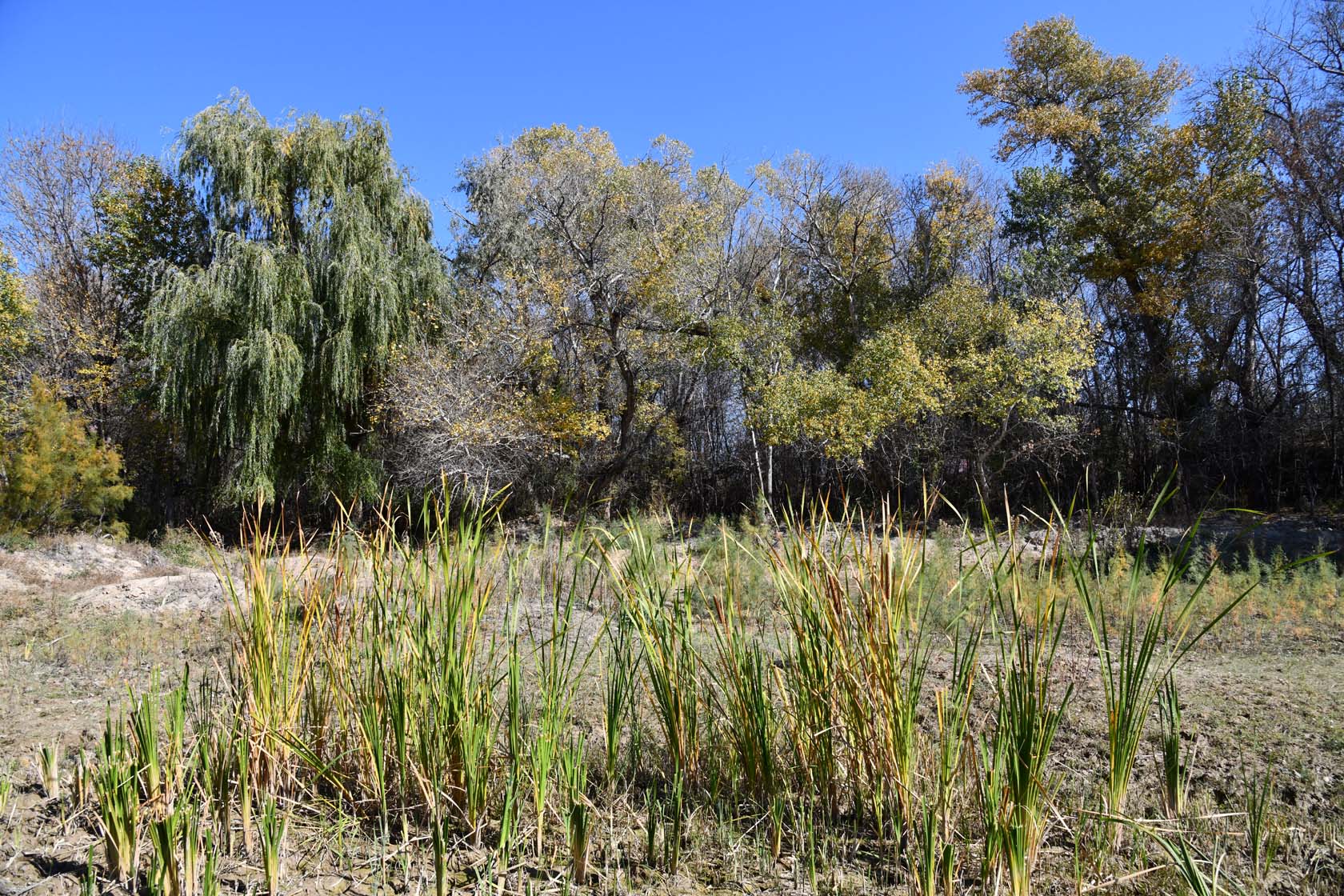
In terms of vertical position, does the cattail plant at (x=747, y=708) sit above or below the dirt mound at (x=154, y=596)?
above

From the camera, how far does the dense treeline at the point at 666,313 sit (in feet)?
43.3

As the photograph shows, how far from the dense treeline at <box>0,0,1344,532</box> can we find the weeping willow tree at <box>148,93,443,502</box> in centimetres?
6

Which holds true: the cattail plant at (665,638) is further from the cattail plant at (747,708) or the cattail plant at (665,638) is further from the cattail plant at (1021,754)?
the cattail plant at (1021,754)

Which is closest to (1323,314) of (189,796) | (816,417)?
(816,417)

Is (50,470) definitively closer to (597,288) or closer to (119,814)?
(597,288)

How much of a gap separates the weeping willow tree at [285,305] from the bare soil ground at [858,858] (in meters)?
8.29

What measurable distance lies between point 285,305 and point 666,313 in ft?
21.5

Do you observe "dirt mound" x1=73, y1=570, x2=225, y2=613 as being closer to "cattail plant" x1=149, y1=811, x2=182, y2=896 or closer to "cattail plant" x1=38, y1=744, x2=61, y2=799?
"cattail plant" x1=38, y1=744, x2=61, y2=799

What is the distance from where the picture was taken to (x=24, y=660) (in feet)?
15.9

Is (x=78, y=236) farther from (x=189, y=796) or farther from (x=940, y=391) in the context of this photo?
(x=189, y=796)

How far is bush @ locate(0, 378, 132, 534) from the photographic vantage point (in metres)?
12.0

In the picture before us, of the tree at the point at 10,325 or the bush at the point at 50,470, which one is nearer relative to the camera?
the bush at the point at 50,470

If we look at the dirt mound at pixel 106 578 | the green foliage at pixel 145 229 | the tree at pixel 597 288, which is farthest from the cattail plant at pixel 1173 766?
the green foliage at pixel 145 229

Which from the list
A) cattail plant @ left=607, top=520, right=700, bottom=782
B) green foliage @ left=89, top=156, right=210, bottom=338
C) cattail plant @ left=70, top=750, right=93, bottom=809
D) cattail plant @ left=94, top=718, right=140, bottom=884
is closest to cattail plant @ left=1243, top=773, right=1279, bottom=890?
cattail plant @ left=607, top=520, right=700, bottom=782
